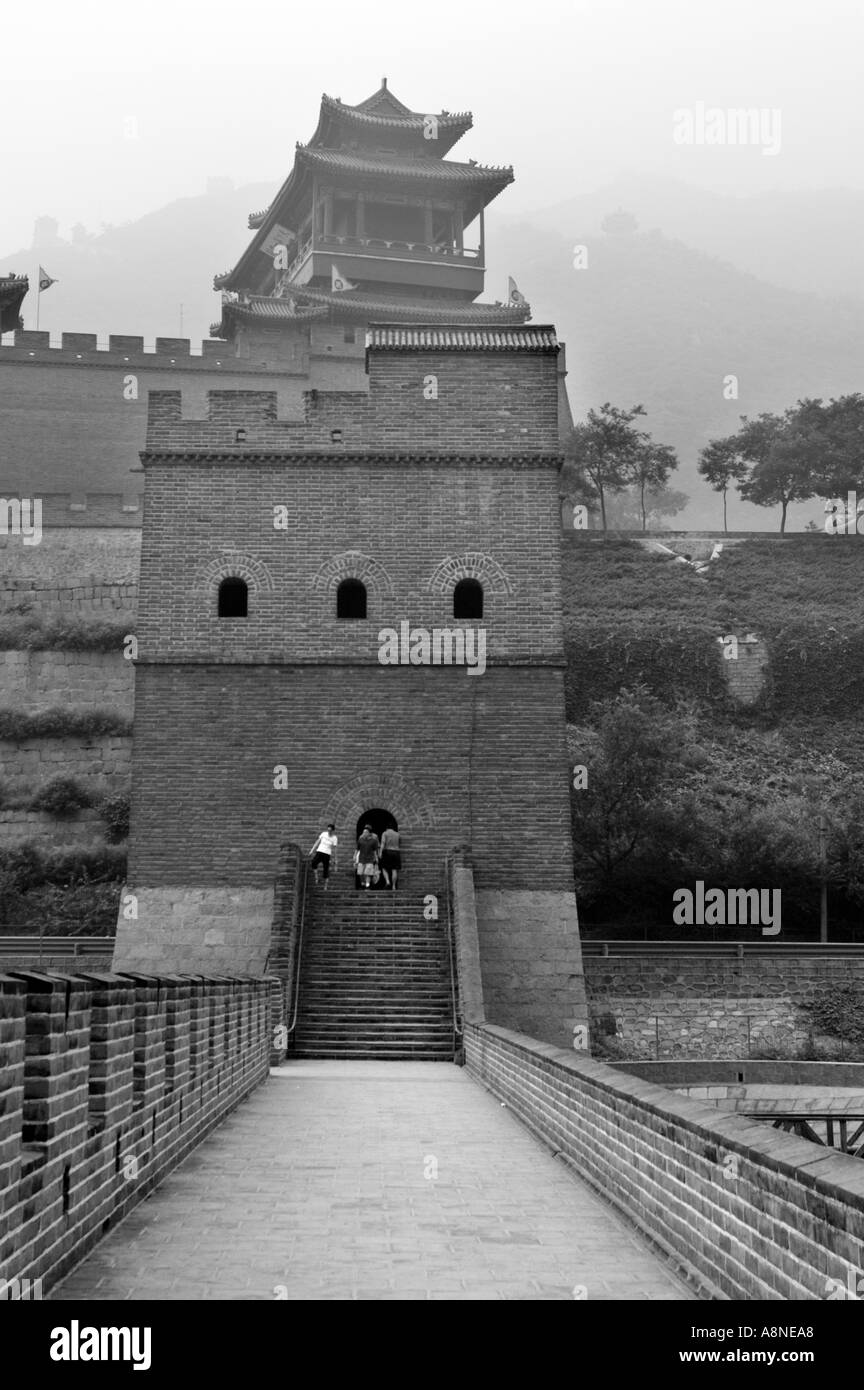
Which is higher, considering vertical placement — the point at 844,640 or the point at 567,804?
the point at 844,640

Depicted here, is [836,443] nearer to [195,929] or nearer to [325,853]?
[325,853]

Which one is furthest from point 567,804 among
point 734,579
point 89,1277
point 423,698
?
point 734,579

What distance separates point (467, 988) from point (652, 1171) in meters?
11.5

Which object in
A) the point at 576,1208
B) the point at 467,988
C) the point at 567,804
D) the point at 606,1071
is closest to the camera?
the point at 576,1208

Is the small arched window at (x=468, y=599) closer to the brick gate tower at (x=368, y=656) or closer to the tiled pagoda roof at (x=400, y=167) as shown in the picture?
the brick gate tower at (x=368, y=656)

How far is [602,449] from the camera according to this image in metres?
53.6

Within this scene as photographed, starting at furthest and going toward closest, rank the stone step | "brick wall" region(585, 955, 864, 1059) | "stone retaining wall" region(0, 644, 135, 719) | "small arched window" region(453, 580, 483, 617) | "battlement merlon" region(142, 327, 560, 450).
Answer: "stone retaining wall" region(0, 644, 135, 719) → "brick wall" region(585, 955, 864, 1059) → "battlement merlon" region(142, 327, 560, 450) → "small arched window" region(453, 580, 483, 617) → the stone step

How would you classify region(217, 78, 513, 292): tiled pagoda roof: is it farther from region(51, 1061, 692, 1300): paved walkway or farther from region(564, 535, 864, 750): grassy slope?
region(51, 1061, 692, 1300): paved walkway

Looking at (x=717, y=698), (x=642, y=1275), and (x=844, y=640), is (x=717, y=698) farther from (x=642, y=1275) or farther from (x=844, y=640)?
(x=642, y=1275)

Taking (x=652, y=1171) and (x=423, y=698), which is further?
(x=423, y=698)

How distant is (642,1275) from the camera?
18.5 ft

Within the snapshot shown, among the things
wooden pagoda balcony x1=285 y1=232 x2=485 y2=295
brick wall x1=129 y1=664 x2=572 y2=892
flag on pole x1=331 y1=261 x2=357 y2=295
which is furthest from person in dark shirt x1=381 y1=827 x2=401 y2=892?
wooden pagoda balcony x1=285 y1=232 x2=485 y2=295

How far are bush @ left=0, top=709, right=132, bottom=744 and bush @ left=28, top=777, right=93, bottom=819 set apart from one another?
4.09 feet

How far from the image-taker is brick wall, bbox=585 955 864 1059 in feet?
74.9
